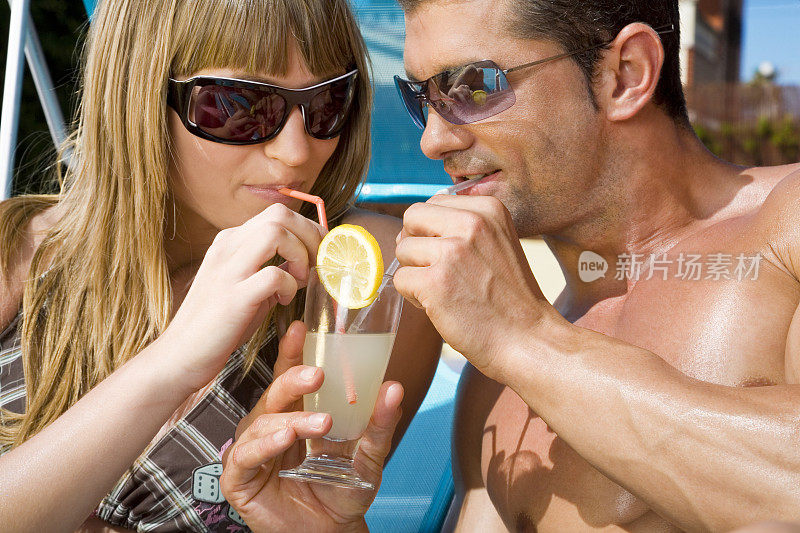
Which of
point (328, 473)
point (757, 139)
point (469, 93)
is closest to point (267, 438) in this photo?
point (328, 473)

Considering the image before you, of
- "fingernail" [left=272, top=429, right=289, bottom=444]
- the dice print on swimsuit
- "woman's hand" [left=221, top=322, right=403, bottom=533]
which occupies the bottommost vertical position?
the dice print on swimsuit

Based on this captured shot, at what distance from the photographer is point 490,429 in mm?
2178

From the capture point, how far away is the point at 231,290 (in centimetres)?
162

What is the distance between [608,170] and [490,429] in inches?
29.6

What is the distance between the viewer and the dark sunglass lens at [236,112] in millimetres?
2020

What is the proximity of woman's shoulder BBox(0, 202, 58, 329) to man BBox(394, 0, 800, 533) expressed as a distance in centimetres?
119

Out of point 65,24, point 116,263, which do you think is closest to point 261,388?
point 116,263

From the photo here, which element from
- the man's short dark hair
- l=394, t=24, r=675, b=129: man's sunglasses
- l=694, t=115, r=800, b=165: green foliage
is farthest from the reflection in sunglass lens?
l=694, t=115, r=800, b=165: green foliage

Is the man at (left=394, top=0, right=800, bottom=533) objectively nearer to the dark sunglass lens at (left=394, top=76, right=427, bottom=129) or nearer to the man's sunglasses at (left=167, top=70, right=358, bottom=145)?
the dark sunglass lens at (left=394, top=76, right=427, bottom=129)

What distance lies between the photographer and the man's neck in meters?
2.01

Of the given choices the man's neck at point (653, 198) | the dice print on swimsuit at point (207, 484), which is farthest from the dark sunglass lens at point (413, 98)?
the dice print on swimsuit at point (207, 484)

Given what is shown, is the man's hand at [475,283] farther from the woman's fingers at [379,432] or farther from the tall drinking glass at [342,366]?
the woman's fingers at [379,432]

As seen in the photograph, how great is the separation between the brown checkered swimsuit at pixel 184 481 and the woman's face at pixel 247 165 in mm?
519

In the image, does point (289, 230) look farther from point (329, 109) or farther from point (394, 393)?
point (329, 109)
